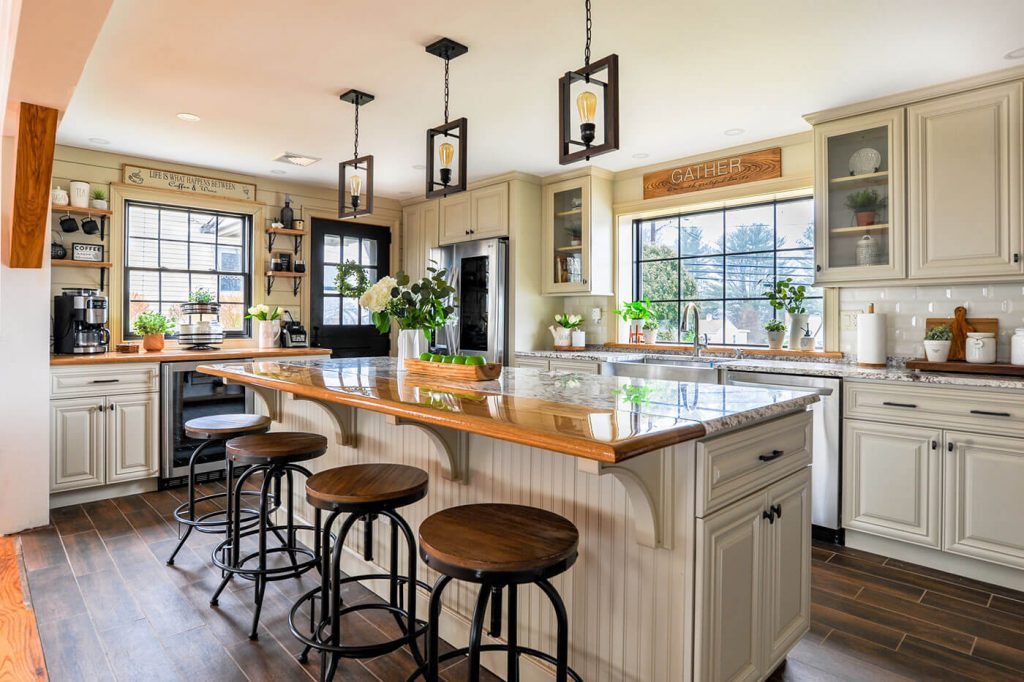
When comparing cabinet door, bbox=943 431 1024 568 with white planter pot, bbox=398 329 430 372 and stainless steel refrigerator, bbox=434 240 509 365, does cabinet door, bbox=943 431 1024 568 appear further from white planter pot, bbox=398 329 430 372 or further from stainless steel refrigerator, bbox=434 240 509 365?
stainless steel refrigerator, bbox=434 240 509 365

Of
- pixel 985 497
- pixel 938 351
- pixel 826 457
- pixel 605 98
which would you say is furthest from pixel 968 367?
pixel 605 98

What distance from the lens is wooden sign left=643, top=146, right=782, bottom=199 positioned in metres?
4.04

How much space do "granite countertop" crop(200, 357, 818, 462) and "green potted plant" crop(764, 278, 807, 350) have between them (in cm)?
218

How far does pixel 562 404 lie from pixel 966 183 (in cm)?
276

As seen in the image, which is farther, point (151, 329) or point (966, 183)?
point (151, 329)

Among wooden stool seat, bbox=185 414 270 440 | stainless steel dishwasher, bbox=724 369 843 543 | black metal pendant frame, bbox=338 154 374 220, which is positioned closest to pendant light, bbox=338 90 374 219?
black metal pendant frame, bbox=338 154 374 220

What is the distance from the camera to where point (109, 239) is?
4484mm

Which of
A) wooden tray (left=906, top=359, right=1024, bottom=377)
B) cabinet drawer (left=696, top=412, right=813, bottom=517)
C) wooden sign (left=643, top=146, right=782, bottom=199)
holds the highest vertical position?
wooden sign (left=643, top=146, right=782, bottom=199)

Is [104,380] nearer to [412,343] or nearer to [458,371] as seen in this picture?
[412,343]

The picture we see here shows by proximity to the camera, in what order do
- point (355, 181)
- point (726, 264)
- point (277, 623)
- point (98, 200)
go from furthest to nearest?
1. point (726, 264)
2. point (98, 200)
3. point (355, 181)
4. point (277, 623)

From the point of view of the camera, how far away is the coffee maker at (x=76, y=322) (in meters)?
3.98

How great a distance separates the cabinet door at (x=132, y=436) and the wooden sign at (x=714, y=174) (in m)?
4.10

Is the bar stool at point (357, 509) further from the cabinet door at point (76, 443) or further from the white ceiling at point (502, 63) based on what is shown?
the cabinet door at point (76, 443)

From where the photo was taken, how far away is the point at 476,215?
531 cm
